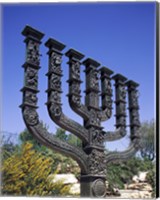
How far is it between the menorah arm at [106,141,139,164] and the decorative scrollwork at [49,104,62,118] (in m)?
0.98

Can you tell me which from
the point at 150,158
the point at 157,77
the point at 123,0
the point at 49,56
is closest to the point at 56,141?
the point at 49,56

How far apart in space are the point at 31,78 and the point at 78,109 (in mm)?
696

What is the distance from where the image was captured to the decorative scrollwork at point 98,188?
3944mm

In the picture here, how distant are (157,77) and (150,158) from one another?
2.70m

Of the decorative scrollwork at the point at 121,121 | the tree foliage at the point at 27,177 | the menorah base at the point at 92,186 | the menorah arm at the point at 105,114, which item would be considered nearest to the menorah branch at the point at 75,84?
the menorah arm at the point at 105,114

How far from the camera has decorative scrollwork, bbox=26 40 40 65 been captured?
380 cm

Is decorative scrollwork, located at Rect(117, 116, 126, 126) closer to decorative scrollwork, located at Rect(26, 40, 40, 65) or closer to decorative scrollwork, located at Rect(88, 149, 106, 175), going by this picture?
decorative scrollwork, located at Rect(88, 149, 106, 175)

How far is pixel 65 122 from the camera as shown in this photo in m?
3.91

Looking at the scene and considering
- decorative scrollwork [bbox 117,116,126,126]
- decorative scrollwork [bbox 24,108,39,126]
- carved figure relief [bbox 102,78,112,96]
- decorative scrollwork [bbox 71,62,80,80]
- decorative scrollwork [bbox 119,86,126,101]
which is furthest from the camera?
decorative scrollwork [bbox 119,86,126,101]

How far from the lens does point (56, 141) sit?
12.5ft

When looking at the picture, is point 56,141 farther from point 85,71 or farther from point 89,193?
point 85,71

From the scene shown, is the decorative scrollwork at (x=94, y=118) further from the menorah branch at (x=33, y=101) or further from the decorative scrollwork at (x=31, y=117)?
the decorative scrollwork at (x=31, y=117)

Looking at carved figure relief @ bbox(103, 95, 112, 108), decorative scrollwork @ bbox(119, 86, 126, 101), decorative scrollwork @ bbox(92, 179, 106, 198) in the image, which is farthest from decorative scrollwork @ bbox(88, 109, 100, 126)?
decorative scrollwork @ bbox(119, 86, 126, 101)

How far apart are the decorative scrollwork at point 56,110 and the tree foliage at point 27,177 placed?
126cm
